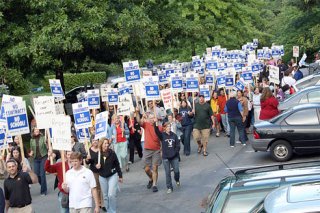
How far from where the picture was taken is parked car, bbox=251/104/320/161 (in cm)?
1627

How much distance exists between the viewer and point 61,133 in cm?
1209

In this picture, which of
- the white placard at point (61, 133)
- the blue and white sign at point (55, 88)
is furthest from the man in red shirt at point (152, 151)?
the blue and white sign at point (55, 88)

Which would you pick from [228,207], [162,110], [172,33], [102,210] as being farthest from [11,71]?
[228,207]

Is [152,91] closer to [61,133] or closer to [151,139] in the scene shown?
[151,139]

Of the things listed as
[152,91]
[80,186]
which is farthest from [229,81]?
[80,186]

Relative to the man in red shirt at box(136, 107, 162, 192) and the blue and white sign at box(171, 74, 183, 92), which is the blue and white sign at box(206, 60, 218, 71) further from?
the man in red shirt at box(136, 107, 162, 192)

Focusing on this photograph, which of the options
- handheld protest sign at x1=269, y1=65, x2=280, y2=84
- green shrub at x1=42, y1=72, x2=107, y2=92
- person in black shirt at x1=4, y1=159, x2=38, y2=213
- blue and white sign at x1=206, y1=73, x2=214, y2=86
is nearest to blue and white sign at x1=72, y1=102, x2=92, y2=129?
person in black shirt at x1=4, y1=159, x2=38, y2=213

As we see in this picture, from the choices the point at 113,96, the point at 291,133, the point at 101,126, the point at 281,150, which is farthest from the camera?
the point at 113,96

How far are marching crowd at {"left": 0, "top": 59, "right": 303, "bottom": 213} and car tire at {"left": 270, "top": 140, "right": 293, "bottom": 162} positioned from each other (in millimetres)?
2078

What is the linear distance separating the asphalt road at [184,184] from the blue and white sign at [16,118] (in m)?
1.89

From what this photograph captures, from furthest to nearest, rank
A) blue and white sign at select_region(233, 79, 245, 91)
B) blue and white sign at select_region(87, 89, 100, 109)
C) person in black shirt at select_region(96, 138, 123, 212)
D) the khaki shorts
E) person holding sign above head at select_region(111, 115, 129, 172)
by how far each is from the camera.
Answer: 1. blue and white sign at select_region(233, 79, 245, 91)
2. blue and white sign at select_region(87, 89, 100, 109)
3. person holding sign above head at select_region(111, 115, 129, 172)
4. the khaki shorts
5. person in black shirt at select_region(96, 138, 123, 212)

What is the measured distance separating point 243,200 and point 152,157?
300 inches

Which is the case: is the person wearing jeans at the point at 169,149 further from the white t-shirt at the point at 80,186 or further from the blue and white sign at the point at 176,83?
the blue and white sign at the point at 176,83

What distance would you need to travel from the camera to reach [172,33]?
26.3 m
